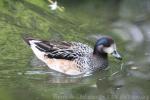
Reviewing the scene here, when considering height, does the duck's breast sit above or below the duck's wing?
below

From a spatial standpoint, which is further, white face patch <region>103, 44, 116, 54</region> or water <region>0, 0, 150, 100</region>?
white face patch <region>103, 44, 116, 54</region>

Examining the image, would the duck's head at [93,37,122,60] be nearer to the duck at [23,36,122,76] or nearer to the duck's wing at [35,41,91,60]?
the duck at [23,36,122,76]

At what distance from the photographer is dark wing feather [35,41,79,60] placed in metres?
13.0

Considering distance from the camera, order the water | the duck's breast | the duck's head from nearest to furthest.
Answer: the water < the duck's breast < the duck's head

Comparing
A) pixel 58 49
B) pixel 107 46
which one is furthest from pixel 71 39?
pixel 107 46

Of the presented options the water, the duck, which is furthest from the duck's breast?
the water

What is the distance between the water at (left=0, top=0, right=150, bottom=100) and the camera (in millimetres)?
11805

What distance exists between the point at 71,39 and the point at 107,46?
153cm

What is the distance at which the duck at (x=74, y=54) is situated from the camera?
12953 millimetres

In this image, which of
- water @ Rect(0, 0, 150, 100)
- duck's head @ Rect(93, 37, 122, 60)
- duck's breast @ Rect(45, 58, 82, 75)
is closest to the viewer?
water @ Rect(0, 0, 150, 100)

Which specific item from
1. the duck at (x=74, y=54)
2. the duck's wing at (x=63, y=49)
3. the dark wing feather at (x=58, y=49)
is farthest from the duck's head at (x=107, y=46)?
the dark wing feather at (x=58, y=49)

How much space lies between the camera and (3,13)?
15547 millimetres

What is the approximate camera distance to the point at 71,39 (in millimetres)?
14398

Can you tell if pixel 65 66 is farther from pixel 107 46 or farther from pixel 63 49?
pixel 107 46
